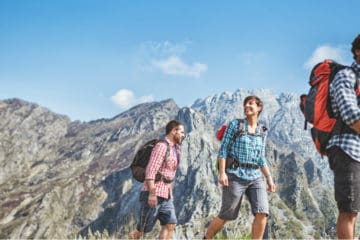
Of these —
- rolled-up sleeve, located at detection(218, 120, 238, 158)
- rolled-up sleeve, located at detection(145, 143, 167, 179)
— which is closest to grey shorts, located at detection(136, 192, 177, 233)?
rolled-up sleeve, located at detection(145, 143, 167, 179)

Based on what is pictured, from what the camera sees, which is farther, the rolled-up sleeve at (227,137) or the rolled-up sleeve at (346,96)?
the rolled-up sleeve at (227,137)

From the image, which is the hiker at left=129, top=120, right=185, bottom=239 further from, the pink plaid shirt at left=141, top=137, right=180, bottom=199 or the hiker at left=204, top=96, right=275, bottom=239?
the hiker at left=204, top=96, right=275, bottom=239

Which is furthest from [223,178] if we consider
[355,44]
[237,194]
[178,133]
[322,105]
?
[355,44]

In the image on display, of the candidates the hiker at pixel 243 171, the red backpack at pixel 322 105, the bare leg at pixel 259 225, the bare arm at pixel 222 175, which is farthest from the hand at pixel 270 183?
the red backpack at pixel 322 105

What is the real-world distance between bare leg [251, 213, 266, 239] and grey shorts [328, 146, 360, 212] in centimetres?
219

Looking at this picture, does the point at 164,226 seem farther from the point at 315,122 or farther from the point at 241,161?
the point at 315,122

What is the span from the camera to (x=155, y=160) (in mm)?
6836

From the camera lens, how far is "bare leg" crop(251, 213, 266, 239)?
6.11m

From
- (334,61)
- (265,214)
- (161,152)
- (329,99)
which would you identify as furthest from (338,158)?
(161,152)

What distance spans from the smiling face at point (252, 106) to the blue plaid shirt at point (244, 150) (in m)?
0.23

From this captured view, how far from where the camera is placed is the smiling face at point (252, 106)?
6641mm

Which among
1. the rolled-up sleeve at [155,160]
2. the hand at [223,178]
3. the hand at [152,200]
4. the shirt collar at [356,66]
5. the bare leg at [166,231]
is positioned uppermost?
Answer: the shirt collar at [356,66]

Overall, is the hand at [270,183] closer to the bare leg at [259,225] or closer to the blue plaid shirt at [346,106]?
the bare leg at [259,225]

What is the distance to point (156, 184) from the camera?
6938 millimetres
